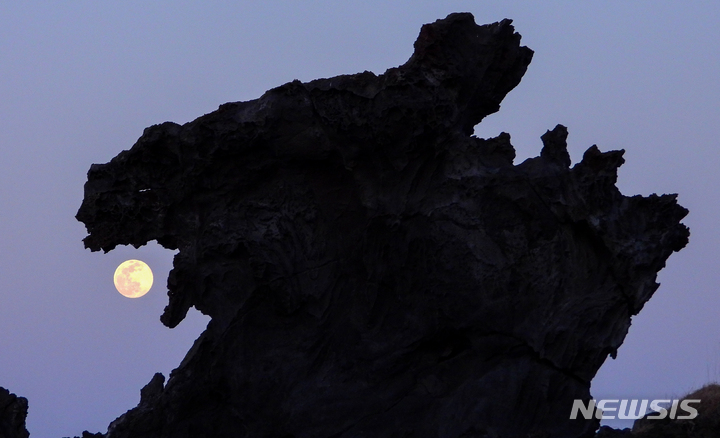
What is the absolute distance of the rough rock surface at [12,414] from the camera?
1322 cm

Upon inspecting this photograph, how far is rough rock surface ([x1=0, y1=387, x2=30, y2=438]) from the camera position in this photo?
43.4 feet

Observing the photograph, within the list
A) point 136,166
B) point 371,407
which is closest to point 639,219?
point 371,407

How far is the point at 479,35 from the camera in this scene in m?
12.4

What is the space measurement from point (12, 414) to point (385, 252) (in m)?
6.22

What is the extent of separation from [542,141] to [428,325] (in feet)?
9.73

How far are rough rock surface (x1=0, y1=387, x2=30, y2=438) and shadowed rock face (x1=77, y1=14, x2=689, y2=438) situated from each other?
2.01 meters

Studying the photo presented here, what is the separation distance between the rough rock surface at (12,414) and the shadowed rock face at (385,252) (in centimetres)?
201

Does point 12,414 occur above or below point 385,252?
below

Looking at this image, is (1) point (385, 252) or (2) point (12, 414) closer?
(1) point (385, 252)

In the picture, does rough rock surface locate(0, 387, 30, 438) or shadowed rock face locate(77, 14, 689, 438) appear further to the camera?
rough rock surface locate(0, 387, 30, 438)

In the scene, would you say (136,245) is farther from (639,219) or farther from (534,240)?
(639,219)

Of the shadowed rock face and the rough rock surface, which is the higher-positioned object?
the shadowed rock face

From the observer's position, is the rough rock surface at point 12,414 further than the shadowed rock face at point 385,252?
Yes

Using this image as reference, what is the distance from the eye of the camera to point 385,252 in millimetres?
12195
